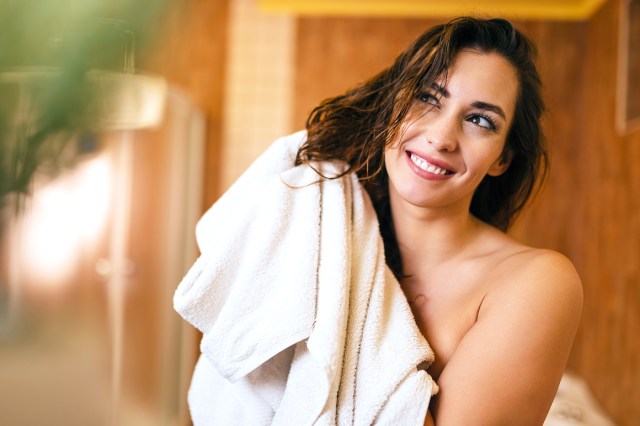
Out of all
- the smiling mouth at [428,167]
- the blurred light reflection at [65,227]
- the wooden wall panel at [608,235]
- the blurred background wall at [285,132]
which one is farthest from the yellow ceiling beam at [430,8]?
the smiling mouth at [428,167]

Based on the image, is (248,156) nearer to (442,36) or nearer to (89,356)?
(89,356)

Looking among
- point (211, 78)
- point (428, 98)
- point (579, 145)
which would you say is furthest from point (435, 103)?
point (211, 78)

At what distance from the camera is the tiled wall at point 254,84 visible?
3.66 meters

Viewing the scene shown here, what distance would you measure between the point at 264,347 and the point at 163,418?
2276 mm

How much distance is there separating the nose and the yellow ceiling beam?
8.29 feet

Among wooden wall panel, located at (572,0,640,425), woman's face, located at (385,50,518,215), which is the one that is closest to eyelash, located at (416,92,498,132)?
woman's face, located at (385,50,518,215)

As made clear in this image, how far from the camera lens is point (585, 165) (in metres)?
3.26

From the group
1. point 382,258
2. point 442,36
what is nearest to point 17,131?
point 382,258

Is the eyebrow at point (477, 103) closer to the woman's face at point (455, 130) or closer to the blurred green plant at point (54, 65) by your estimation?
the woman's face at point (455, 130)

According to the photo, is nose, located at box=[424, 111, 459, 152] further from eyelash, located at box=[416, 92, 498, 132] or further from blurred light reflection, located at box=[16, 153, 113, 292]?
blurred light reflection, located at box=[16, 153, 113, 292]

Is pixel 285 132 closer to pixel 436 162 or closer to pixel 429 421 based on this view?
pixel 436 162

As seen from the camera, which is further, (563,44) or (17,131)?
(563,44)

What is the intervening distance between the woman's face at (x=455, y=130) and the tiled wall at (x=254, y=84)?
103 inches

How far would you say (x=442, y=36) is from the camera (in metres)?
1.07
